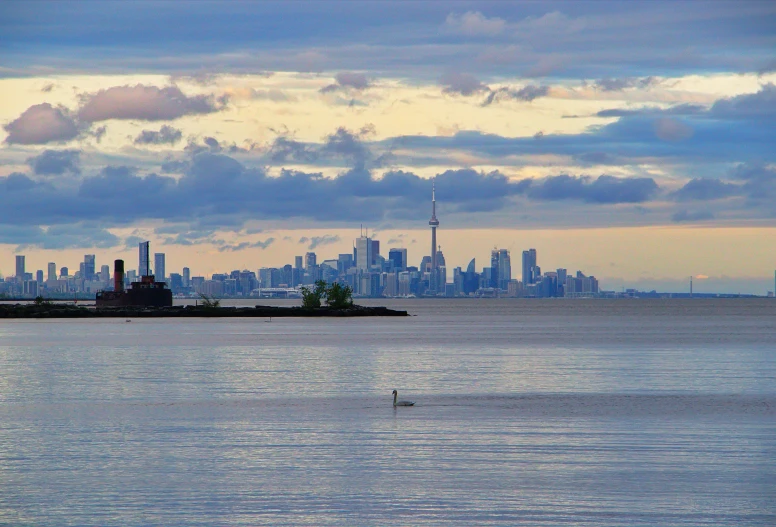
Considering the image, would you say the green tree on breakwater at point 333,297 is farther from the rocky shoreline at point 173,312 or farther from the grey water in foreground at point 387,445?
the grey water in foreground at point 387,445

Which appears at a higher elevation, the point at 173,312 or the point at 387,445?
A: the point at 173,312

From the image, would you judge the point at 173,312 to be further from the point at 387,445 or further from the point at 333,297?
the point at 387,445

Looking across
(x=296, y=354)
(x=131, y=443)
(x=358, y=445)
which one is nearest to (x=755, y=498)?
(x=358, y=445)

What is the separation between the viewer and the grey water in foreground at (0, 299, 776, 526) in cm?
2022

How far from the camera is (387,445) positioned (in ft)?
93.9

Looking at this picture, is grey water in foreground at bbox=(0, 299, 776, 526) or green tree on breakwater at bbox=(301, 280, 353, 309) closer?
grey water in foreground at bbox=(0, 299, 776, 526)

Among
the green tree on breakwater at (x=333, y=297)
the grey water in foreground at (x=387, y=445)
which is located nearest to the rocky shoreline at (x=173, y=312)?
the green tree on breakwater at (x=333, y=297)

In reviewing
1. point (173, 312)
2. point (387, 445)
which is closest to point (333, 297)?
point (173, 312)

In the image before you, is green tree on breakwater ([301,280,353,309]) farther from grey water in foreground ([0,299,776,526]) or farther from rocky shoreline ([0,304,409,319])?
grey water in foreground ([0,299,776,526])

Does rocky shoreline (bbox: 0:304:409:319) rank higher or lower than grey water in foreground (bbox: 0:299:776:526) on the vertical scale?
higher

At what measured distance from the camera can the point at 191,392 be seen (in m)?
45.2

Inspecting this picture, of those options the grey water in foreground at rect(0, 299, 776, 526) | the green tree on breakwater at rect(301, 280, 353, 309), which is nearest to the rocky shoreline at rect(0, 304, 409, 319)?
the green tree on breakwater at rect(301, 280, 353, 309)

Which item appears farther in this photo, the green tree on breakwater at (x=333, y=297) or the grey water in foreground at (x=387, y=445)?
the green tree on breakwater at (x=333, y=297)

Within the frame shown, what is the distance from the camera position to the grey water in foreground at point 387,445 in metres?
20.2
